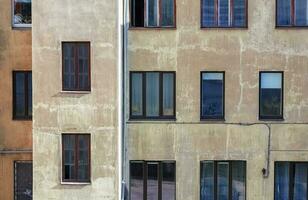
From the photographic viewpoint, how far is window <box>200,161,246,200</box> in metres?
16.9

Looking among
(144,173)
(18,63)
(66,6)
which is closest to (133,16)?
(66,6)

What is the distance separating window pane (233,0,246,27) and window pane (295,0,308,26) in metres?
1.78

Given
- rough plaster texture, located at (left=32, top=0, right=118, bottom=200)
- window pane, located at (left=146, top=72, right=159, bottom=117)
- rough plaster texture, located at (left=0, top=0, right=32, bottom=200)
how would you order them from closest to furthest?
rough plaster texture, located at (left=32, top=0, right=118, bottom=200)
rough plaster texture, located at (left=0, top=0, right=32, bottom=200)
window pane, located at (left=146, top=72, right=159, bottom=117)

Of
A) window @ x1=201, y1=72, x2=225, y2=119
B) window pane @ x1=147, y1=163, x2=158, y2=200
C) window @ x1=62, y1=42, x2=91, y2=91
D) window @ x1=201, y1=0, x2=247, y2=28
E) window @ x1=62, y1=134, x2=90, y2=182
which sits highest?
window @ x1=201, y1=0, x2=247, y2=28

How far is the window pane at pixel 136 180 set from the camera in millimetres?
17016

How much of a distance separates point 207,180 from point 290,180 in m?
2.77

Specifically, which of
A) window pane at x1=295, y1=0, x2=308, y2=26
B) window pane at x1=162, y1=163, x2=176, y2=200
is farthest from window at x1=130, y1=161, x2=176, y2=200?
window pane at x1=295, y1=0, x2=308, y2=26

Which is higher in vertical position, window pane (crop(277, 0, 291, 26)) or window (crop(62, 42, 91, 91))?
window pane (crop(277, 0, 291, 26))

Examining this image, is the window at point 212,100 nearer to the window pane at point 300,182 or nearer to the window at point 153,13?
the window at point 153,13

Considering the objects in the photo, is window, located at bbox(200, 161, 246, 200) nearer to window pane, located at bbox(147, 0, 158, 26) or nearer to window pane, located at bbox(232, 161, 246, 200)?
window pane, located at bbox(232, 161, 246, 200)

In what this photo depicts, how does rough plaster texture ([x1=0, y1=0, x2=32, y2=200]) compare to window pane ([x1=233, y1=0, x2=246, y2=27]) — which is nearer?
rough plaster texture ([x1=0, y1=0, x2=32, y2=200])

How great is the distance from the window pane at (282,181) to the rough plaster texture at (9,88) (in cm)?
826

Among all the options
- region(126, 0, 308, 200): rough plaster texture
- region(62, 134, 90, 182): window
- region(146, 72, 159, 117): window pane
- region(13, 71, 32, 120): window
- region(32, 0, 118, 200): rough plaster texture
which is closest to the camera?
region(32, 0, 118, 200): rough plaster texture

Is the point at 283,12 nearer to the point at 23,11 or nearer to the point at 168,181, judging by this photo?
the point at 168,181
